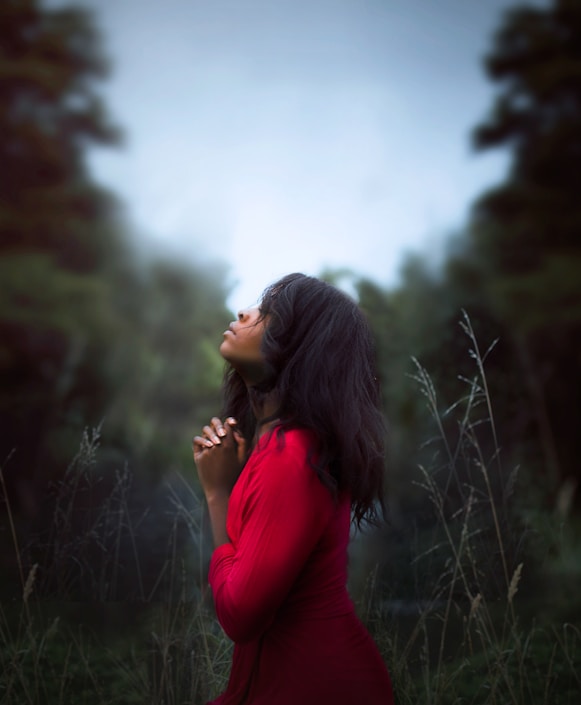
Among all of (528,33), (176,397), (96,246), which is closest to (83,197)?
(96,246)

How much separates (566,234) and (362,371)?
7.41ft

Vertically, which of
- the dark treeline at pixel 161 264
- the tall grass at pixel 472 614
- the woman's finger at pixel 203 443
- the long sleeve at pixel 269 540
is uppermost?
the dark treeline at pixel 161 264

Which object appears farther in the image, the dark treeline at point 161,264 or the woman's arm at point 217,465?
the dark treeline at point 161,264

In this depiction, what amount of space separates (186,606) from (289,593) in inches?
26.2

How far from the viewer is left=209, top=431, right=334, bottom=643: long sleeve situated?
82 cm

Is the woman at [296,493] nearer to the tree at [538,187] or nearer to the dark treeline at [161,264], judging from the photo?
the dark treeline at [161,264]

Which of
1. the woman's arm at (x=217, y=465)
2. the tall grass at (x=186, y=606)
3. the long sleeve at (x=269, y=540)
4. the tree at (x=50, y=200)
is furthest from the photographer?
the tree at (x=50, y=200)

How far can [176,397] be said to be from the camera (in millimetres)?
2980

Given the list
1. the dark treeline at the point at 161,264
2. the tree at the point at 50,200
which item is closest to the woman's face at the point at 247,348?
the dark treeline at the point at 161,264

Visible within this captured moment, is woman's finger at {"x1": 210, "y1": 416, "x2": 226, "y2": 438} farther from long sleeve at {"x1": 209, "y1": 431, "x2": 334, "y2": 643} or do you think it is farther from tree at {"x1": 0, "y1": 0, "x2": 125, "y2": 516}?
tree at {"x1": 0, "y1": 0, "x2": 125, "y2": 516}

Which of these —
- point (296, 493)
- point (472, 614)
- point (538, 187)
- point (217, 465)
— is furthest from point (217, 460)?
point (538, 187)

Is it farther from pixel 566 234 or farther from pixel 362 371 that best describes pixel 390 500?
pixel 566 234

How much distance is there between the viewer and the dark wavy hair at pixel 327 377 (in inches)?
35.8

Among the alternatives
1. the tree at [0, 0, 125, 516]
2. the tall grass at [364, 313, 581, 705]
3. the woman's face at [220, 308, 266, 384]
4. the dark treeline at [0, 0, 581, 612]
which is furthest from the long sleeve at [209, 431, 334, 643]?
the tree at [0, 0, 125, 516]
